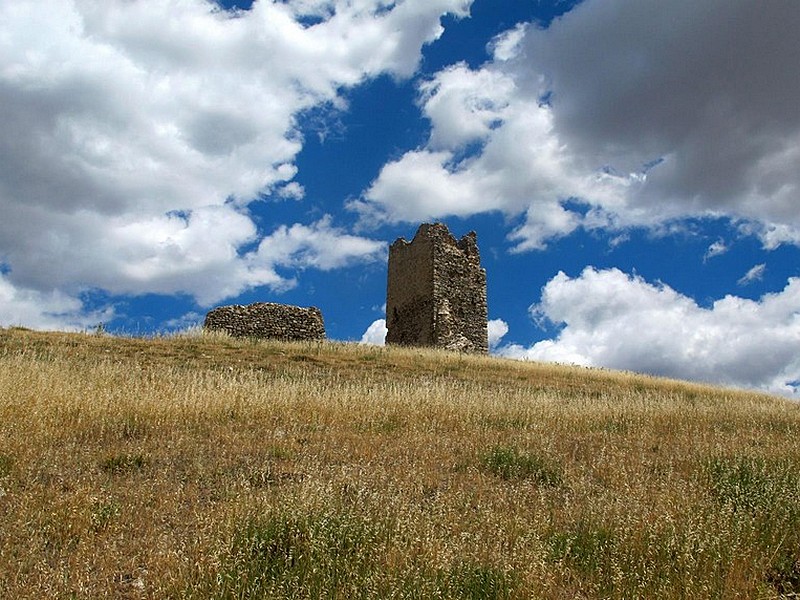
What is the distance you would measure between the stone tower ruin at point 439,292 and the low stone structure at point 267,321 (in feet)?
18.9

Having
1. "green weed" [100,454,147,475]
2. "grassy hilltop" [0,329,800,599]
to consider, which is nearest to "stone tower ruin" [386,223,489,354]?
"grassy hilltop" [0,329,800,599]

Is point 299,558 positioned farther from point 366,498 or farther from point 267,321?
point 267,321

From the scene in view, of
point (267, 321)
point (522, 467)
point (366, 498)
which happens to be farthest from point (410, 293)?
point (366, 498)

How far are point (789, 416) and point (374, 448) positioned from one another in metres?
12.0

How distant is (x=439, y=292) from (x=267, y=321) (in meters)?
8.87

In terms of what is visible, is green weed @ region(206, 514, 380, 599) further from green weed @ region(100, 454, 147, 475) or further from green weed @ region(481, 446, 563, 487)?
green weed @ region(481, 446, 563, 487)

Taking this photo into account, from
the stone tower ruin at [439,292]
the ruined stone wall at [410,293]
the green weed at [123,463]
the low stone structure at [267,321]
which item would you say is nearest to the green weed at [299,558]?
the green weed at [123,463]

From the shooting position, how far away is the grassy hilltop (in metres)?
4.30

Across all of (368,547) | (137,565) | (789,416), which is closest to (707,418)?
(789,416)

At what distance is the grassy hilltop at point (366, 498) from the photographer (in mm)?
4305

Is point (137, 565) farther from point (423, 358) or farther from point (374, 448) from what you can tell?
point (423, 358)

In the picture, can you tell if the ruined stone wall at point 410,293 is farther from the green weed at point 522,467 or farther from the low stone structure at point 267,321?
the green weed at point 522,467

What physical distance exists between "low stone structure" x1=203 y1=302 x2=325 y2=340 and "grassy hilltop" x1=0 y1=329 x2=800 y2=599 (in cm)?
1649

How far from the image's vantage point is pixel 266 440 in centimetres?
817
